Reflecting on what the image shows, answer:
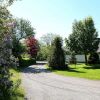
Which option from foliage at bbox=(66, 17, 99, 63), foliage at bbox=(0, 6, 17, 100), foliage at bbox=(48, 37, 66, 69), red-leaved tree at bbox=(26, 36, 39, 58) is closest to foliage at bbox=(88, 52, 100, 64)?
foliage at bbox=(66, 17, 99, 63)

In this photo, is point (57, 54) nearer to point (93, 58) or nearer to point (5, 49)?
point (93, 58)

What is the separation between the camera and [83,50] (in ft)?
189

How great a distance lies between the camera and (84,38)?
189ft

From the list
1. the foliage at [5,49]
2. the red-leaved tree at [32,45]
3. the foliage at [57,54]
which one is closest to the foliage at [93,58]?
the foliage at [57,54]

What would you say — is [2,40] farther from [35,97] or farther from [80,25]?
[80,25]

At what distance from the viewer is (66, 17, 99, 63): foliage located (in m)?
57.3

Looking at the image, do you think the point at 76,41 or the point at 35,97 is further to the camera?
the point at 76,41

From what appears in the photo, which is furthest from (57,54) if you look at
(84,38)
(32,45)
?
(32,45)

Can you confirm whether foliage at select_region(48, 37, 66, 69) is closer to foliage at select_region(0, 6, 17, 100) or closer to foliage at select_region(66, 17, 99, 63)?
foliage at select_region(66, 17, 99, 63)

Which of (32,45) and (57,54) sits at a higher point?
(32,45)

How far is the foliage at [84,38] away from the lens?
188ft

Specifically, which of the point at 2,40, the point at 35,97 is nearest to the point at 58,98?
the point at 35,97

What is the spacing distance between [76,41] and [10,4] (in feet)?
146

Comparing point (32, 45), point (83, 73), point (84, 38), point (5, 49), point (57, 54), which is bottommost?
point (83, 73)
